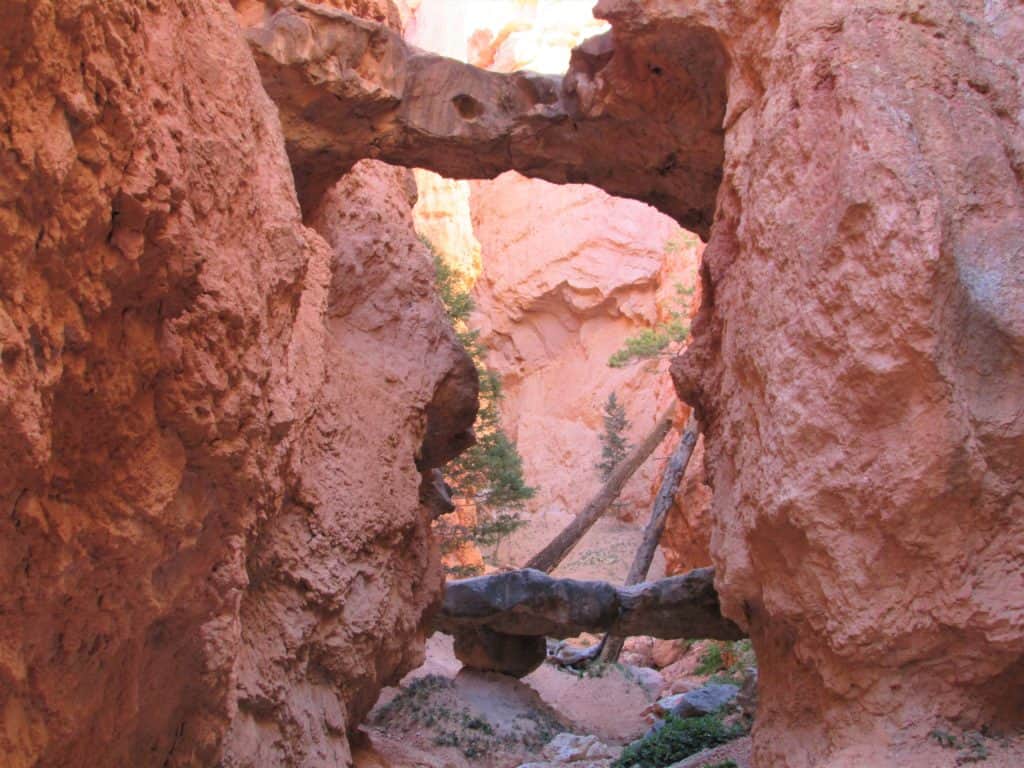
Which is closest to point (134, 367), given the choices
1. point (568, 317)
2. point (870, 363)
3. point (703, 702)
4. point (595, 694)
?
point (870, 363)

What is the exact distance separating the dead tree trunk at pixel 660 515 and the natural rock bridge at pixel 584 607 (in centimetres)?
281

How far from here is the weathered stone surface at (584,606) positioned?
12.0m

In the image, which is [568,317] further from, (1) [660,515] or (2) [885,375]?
(2) [885,375]

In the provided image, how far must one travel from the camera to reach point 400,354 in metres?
9.49

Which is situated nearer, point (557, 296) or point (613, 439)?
point (613, 439)

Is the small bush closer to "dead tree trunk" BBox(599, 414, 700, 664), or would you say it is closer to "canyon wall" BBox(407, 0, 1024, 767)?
"canyon wall" BBox(407, 0, 1024, 767)

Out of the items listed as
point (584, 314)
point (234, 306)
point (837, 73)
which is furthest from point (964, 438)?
point (584, 314)

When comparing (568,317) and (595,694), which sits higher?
(568,317)

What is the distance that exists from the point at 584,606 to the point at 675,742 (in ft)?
7.85

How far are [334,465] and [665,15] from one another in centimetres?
420

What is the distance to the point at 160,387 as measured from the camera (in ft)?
11.6

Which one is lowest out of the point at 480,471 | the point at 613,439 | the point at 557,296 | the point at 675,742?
the point at 675,742

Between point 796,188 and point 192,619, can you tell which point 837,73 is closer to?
point 796,188

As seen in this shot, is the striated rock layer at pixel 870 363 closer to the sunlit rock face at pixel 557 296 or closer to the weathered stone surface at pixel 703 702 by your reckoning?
the weathered stone surface at pixel 703 702
